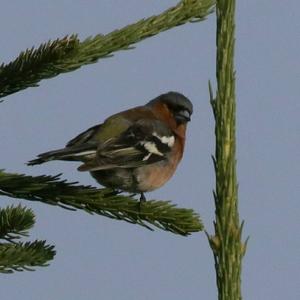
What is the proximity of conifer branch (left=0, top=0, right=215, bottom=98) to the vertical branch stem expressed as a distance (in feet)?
2.12

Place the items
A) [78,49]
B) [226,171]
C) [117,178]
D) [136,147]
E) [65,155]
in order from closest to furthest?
[226,171], [78,49], [65,155], [117,178], [136,147]

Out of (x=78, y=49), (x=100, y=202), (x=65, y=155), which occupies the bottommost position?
(x=100, y=202)

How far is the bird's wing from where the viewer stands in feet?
20.5

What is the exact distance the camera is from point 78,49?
3.01 m

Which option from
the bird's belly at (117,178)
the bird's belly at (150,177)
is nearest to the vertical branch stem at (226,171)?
the bird's belly at (117,178)

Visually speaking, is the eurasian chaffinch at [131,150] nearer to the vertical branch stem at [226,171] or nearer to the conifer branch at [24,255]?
the conifer branch at [24,255]

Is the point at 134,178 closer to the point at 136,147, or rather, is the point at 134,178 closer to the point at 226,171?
the point at 136,147

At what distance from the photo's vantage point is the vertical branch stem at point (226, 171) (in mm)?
2523

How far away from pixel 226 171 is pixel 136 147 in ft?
13.5

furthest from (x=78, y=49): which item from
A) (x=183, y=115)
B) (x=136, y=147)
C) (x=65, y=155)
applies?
(x=183, y=115)

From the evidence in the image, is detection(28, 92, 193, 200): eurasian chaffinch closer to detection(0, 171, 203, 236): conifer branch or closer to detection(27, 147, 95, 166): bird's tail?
detection(27, 147, 95, 166): bird's tail

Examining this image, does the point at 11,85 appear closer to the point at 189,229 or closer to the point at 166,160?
the point at 189,229

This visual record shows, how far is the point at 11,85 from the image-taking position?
331 centimetres

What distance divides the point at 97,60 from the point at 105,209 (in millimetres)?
991
